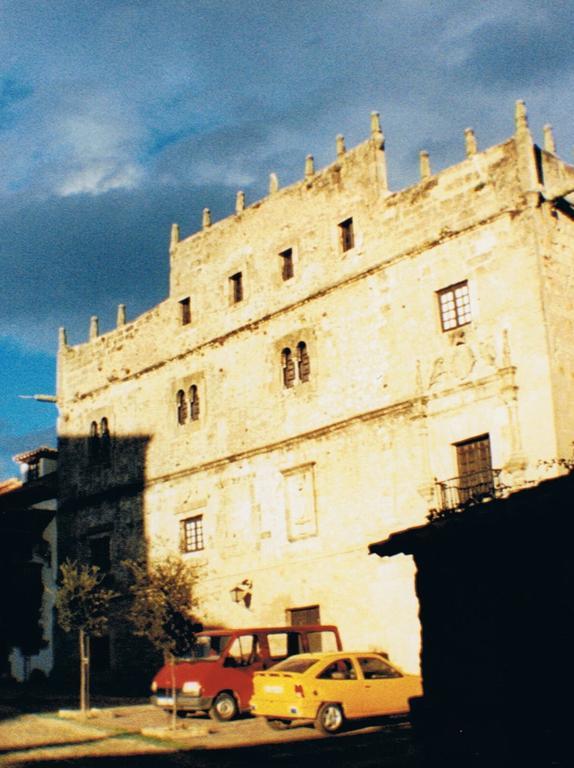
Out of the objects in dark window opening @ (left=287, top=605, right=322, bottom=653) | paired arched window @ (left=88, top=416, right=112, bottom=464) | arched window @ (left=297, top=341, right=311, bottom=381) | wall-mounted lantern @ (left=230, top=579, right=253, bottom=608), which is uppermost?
arched window @ (left=297, top=341, right=311, bottom=381)

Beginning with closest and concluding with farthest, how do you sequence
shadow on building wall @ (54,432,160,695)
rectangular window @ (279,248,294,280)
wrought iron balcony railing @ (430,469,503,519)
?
wrought iron balcony railing @ (430,469,503,519) → rectangular window @ (279,248,294,280) → shadow on building wall @ (54,432,160,695)

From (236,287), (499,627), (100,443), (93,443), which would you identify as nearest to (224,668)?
(499,627)

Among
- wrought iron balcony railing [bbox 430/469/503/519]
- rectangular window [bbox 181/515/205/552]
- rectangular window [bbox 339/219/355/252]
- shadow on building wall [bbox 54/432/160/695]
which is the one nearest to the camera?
wrought iron balcony railing [bbox 430/469/503/519]

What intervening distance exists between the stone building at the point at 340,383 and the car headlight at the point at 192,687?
528 centimetres

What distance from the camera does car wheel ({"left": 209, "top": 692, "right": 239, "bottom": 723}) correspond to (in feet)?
61.1

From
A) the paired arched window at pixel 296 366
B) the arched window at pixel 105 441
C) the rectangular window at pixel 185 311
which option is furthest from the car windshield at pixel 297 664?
the arched window at pixel 105 441

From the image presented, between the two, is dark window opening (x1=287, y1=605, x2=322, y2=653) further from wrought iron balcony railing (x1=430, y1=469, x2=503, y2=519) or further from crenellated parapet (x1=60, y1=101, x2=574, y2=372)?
crenellated parapet (x1=60, y1=101, x2=574, y2=372)

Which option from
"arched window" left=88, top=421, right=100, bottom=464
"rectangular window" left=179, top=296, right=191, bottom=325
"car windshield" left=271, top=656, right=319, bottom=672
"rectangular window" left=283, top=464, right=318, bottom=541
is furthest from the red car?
"arched window" left=88, top=421, right=100, bottom=464

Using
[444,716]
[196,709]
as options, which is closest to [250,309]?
[196,709]

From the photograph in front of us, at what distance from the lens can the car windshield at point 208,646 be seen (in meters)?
19.5

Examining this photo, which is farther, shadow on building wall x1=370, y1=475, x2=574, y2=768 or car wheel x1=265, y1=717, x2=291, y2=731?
car wheel x1=265, y1=717, x2=291, y2=731

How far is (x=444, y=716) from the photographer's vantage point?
9594 mm

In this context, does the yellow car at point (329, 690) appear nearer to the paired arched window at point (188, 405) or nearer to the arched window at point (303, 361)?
the arched window at point (303, 361)

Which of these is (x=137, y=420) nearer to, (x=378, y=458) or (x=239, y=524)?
(x=239, y=524)
